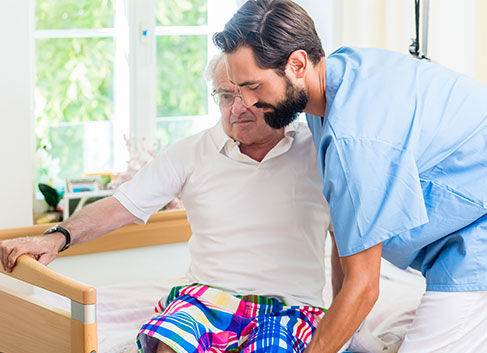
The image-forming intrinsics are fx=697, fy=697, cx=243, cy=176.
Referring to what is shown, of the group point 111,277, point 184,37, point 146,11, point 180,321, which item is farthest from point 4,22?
point 180,321

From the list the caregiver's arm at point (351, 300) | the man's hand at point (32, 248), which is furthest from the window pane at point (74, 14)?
the caregiver's arm at point (351, 300)

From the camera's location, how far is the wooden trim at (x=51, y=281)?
1334 millimetres

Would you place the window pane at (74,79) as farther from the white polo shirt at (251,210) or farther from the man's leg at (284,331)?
the man's leg at (284,331)

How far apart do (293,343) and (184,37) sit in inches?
71.2

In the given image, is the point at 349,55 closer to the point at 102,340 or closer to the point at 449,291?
the point at 449,291

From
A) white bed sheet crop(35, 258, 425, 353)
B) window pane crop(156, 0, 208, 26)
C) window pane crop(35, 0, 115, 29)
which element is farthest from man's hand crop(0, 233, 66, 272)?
window pane crop(156, 0, 208, 26)

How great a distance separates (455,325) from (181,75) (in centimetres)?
192

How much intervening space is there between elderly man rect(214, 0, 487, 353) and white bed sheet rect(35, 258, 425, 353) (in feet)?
1.30

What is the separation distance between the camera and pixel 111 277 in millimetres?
2789

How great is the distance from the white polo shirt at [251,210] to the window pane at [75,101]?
1153 mm

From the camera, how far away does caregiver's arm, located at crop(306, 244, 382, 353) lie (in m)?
Result: 1.37

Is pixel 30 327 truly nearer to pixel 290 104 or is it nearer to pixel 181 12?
pixel 290 104

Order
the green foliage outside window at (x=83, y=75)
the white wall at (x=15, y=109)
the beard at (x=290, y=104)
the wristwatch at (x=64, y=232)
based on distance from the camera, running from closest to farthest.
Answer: the beard at (x=290, y=104) → the wristwatch at (x=64, y=232) → the white wall at (x=15, y=109) → the green foliage outside window at (x=83, y=75)

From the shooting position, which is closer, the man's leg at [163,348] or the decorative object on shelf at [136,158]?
the man's leg at [163,348]
